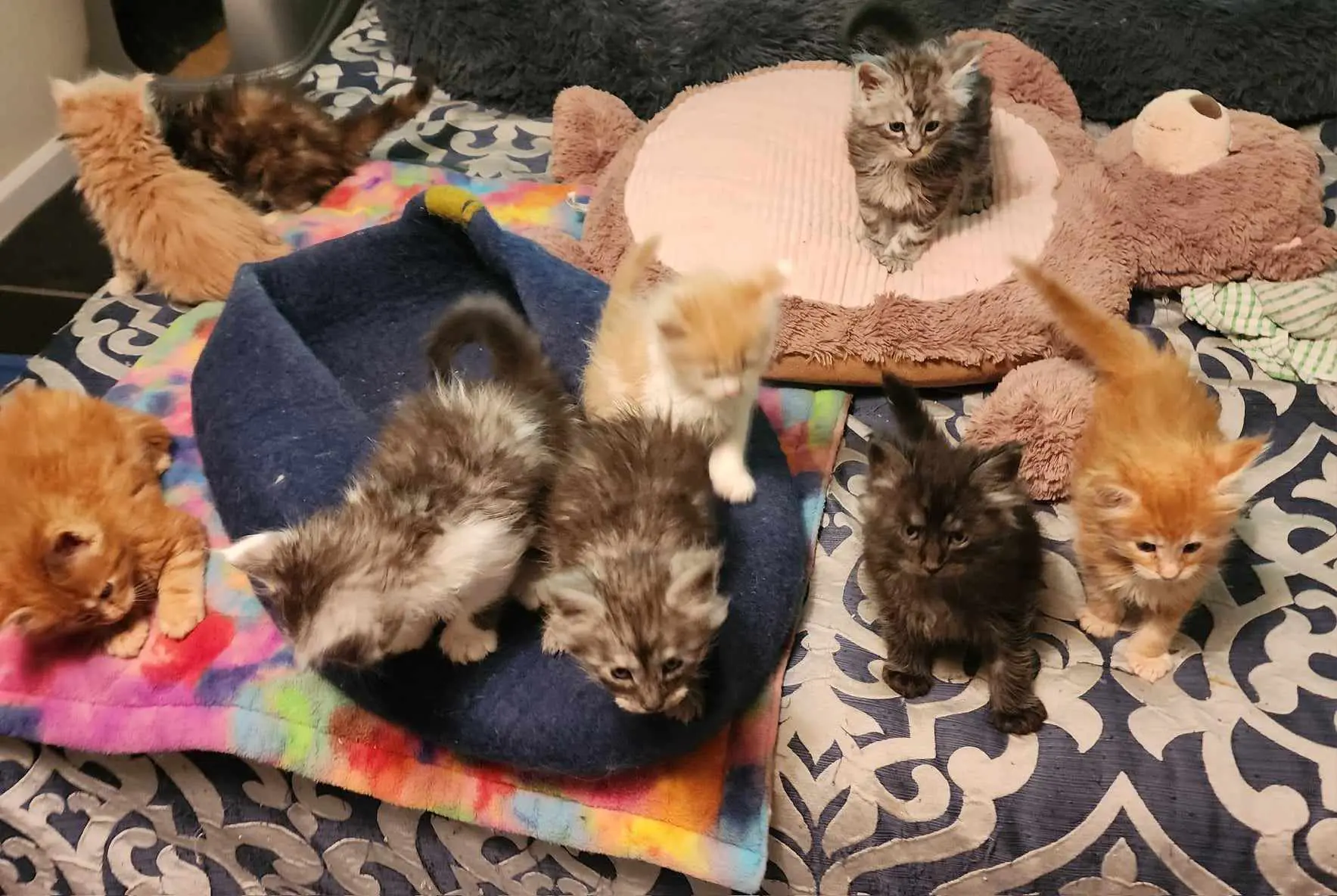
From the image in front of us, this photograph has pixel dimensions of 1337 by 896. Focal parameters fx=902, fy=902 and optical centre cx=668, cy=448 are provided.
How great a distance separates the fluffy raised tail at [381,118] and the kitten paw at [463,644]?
140 cm

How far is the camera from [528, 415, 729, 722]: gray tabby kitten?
866mm

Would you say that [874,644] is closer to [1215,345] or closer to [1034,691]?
[1034,691]

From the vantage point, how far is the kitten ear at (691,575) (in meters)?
0.87

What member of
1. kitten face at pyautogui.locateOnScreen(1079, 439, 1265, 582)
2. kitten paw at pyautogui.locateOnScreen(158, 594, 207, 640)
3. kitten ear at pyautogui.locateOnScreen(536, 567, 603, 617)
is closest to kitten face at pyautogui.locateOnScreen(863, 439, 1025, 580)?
kitten face at pyautogui.locateOnScreen(1079, 439, 1265, 582)

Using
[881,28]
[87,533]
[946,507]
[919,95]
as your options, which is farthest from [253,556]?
[881,28]

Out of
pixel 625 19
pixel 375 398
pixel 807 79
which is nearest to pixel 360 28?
pixel 625 19

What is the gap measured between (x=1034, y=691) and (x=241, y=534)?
1023 millimetres

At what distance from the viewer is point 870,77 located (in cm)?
153

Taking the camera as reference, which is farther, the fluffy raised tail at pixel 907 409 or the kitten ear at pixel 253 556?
the fluffy raised tail at pixel 907 409

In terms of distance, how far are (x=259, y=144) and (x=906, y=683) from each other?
5.70 feet

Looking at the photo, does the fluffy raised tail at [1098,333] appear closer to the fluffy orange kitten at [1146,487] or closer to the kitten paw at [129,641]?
the fluffy orange kitten at [1146,487]

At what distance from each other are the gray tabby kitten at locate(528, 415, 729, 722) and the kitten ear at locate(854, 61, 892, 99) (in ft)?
2.61

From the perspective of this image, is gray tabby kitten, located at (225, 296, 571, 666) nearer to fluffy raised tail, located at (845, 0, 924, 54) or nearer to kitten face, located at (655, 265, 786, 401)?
kitten face, located at (655, 265, 786, 401)

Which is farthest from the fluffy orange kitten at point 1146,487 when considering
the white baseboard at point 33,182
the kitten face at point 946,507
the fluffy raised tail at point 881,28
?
the white baseboard at point 33,182
